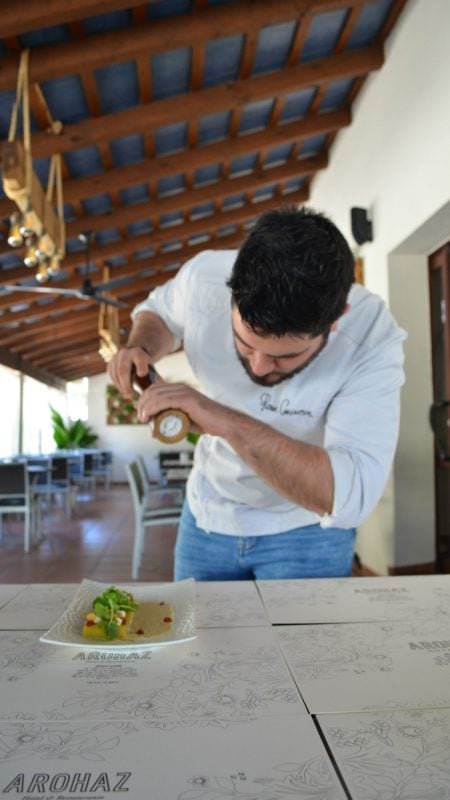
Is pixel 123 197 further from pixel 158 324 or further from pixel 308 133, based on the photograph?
pixel 158 324

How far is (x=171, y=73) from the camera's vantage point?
12.6 feet

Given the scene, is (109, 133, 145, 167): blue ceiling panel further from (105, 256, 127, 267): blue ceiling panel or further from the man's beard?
the man's beard

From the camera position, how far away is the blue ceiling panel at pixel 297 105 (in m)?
4.60

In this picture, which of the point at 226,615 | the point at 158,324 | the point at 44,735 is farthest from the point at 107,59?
the point at 44,735

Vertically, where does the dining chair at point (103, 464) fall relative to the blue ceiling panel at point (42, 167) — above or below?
below

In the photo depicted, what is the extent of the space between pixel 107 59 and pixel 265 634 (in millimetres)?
3351

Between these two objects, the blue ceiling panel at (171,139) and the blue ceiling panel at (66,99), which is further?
the blue ceiling panel at (171,139)

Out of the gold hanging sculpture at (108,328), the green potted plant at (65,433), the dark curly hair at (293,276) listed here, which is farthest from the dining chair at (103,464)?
the dark curly hair at (293,276)

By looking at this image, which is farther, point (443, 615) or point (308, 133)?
point (308, 133)

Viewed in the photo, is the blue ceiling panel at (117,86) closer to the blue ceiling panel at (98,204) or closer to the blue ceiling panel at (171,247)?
the blue ceiling panel at (98,204)

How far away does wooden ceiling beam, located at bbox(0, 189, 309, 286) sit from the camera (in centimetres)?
654

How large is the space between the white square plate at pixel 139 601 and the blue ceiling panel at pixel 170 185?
5001 millimetres

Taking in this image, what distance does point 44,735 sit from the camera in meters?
0.59

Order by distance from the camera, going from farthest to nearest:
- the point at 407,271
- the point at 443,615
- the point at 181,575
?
the point at 407,271
the point at 181,575
the point at 443,615
